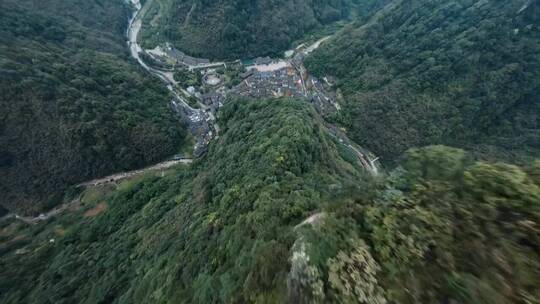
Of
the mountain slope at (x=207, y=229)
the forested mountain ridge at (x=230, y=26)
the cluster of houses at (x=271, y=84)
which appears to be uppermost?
the forested mountain ridge at (x=230, y=26)

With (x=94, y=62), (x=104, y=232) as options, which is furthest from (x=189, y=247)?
(x=94, y=62)

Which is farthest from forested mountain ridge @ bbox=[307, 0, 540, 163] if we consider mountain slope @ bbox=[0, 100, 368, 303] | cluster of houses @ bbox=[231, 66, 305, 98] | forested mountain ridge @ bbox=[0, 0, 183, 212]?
forested mountain ridge @ bbox=[0, 0, 183, 212]

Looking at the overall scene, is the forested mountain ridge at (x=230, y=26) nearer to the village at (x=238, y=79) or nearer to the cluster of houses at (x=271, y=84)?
the village at (x=238, y=79)

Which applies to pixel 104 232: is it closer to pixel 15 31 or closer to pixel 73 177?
pixel 73 177

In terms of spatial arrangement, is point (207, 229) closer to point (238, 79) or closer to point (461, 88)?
point (238, 79)

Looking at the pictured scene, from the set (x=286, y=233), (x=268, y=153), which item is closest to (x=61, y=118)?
(x=268, y=153)

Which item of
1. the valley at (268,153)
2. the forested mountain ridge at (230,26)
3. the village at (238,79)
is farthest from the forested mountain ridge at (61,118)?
the forested mountain ridge at (230,26)

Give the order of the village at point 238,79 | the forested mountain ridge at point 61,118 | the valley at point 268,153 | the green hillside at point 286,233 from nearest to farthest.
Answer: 1. the green hillside at point 286,233
2. the valley at point 268,153
3. the forested mountain ridge at point 61,118
4. the village at point 238,79
